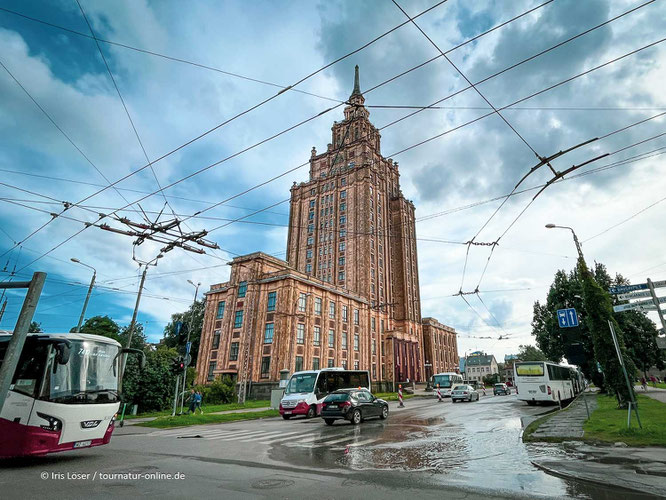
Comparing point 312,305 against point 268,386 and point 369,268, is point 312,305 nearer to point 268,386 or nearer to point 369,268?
point 268,386

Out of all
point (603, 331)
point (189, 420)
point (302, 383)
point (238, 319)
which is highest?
point (238, 319)

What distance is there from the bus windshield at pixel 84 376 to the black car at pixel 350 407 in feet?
31.4

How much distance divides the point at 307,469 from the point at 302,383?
15.4 metres

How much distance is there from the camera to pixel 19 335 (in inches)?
170

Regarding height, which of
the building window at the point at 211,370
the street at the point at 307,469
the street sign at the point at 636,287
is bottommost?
the street at the point at 307,469

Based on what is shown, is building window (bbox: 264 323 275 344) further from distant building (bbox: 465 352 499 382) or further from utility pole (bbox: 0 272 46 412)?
distant building (bbox: 465 352 499 382)

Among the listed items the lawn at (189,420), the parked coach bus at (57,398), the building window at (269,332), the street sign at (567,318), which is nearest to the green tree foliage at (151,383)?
the lawn at (189,420)

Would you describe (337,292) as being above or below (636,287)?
above

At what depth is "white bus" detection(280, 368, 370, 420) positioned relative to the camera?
2067 cm

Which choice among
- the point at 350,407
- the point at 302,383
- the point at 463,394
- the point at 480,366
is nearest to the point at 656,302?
the point at 350,407

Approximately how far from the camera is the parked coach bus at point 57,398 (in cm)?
727

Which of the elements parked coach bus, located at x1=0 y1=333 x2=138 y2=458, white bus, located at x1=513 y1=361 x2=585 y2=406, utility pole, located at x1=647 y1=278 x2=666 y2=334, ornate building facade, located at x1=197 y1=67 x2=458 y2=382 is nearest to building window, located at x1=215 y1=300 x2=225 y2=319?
ornate building facade, located at x1=197 y1=67 x2=458 y2=382

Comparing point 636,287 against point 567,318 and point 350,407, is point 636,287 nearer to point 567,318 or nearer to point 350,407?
point 567,318

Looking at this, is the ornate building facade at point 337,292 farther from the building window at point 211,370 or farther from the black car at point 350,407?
the black car at point 350,407
